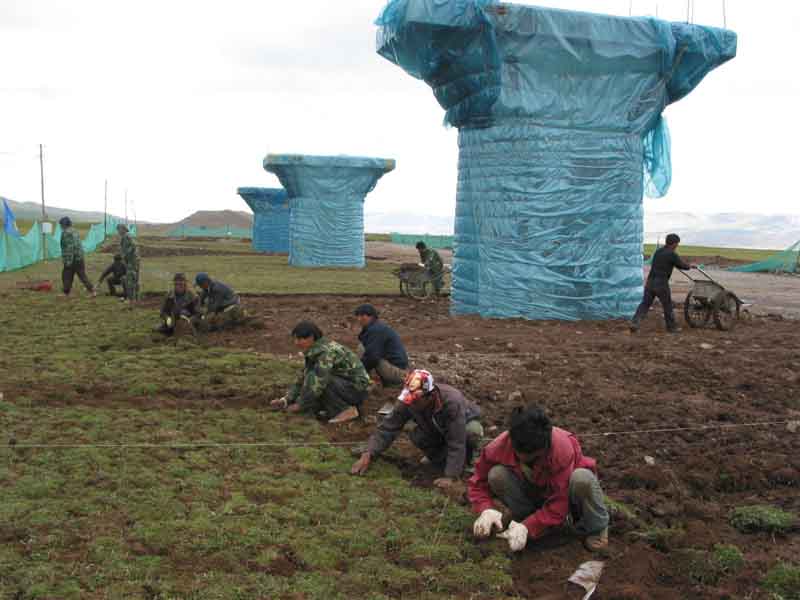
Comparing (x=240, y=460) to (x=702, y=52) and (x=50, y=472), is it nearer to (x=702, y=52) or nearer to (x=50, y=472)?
(x=50, y=472)

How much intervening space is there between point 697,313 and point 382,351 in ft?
25.4

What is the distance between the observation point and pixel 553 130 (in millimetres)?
14352

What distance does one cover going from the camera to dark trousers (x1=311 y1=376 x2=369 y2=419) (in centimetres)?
768

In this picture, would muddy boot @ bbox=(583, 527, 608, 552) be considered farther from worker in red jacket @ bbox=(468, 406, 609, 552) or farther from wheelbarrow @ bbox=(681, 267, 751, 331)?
wheelbarrow @ bbox=(681, 267, 751, 331)

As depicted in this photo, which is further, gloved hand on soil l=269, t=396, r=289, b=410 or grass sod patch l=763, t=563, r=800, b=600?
gloved hand on soil l=269, t=396, r=289, b=410

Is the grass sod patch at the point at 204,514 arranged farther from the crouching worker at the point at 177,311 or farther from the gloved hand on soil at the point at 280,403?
the crouching worker at the point at 177,311

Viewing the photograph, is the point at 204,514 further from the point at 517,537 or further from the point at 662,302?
the point at 662,302

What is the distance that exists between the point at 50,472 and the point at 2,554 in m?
1.50

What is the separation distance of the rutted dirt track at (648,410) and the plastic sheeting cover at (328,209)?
1918 centimetres

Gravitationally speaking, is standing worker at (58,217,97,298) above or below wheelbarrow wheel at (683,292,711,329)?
above

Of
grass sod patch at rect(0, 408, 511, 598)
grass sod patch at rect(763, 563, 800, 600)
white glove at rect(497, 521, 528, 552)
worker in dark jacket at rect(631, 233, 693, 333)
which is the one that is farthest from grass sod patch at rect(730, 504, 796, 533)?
worker in dark jacket at rect(631, 233, 693, 333)

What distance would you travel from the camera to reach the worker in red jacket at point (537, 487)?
455 centimetres

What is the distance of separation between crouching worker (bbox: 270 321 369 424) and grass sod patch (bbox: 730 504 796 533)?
3587 millimetres

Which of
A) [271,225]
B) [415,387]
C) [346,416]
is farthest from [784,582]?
[271,225]
